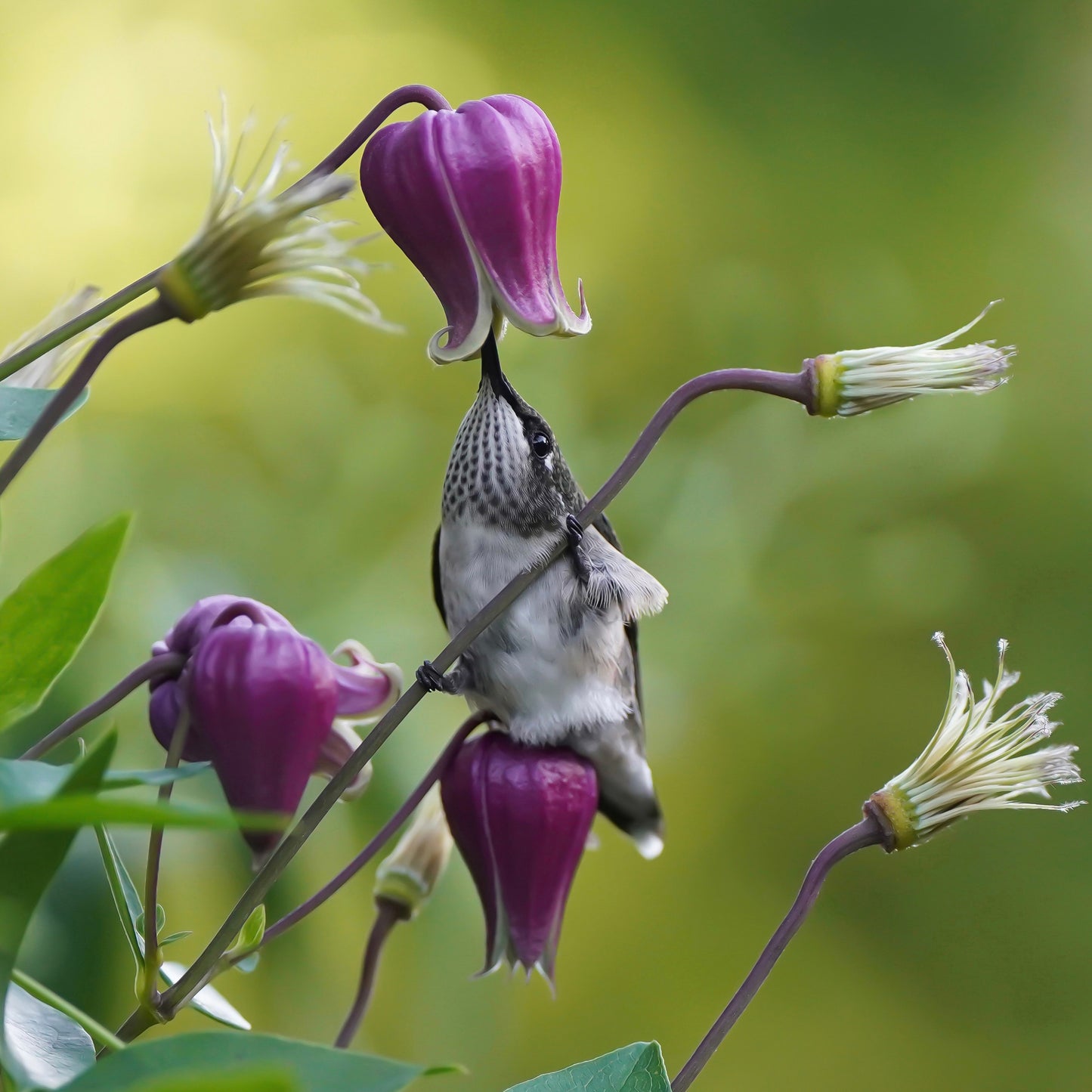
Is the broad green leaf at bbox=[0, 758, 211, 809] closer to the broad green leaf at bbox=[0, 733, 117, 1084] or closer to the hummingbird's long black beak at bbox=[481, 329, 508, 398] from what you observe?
the broad green leaf at bbox=[0, 733, 117, 1084]

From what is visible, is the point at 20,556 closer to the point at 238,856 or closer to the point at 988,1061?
the point at 238,856

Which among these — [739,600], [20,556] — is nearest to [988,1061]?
[739,600]

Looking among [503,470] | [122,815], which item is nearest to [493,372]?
[503,470]

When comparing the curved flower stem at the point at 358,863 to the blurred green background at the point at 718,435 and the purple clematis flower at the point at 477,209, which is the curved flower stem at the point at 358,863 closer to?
the purple clematis flower at the point at 477,209

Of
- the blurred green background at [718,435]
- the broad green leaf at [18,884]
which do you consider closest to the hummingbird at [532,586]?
the broad green leaf at [18,884]

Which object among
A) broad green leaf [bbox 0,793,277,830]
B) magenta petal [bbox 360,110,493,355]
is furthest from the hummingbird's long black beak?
broad green leaf [bbox 0,793,277,830]

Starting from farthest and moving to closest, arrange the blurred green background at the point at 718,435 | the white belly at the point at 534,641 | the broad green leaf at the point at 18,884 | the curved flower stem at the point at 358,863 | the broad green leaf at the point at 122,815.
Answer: the blurred green background at the point at 718,435 → the white belly at the point at 534,641 → the curved flower stem at the point at 358,863 → the broad green leaf at the point at 18,884 → the broad green leaf at the point at 122,815
